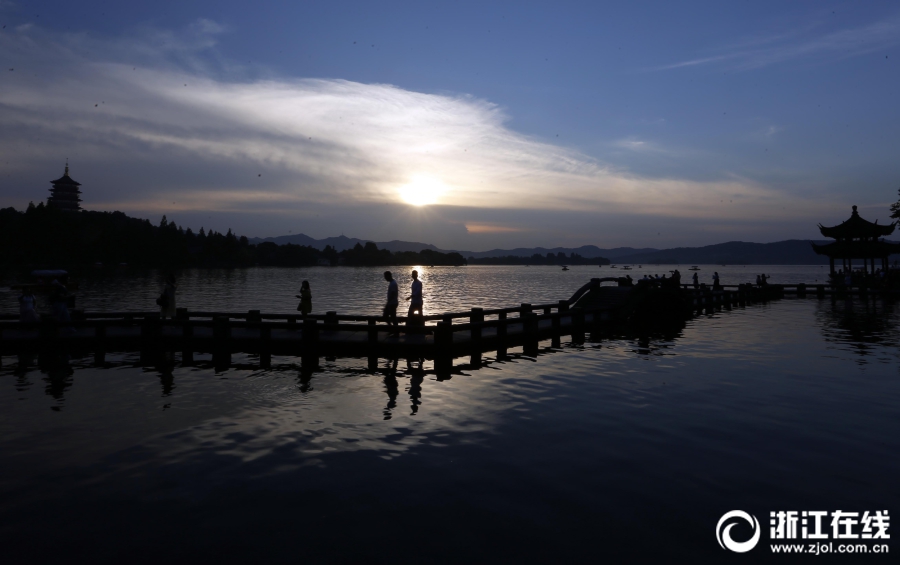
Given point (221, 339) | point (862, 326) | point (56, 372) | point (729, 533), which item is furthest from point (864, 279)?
point (56, 372)

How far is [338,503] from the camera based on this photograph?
6746mm

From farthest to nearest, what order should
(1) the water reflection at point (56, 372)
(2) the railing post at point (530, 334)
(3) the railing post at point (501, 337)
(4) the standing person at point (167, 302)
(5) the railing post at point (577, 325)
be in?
(5) the railing post at point (577, 325)
(2) the railing post at point (530, 334)
(3) the railing post at point (501, 337)
(4) the standing person at point (167, 302)
(1) the water reflection at point (56, 372)

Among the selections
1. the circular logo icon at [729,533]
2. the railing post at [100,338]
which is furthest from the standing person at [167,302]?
the circular logo icon at [729,533]

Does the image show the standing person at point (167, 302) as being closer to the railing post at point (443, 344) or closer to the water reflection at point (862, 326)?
the railing post at point (443, 344)

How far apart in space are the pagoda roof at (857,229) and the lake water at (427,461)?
168 ft

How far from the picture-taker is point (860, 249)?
184 ft

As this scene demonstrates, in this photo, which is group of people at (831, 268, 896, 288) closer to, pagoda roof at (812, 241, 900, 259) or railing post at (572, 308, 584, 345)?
pagoda roof at (812, 241, 900, 259)

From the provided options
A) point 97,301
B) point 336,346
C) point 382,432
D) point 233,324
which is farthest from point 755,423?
point 97,301

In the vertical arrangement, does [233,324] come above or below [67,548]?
above

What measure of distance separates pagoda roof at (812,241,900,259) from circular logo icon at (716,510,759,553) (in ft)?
203

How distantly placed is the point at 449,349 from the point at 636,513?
34.5 ft

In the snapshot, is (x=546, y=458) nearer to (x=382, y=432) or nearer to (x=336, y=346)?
(x=382, y=432)

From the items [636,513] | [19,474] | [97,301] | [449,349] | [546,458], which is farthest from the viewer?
[97,301]

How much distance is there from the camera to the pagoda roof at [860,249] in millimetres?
55125
